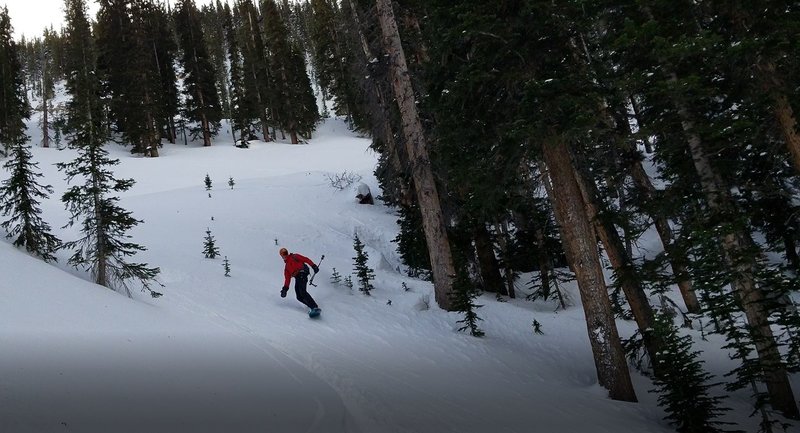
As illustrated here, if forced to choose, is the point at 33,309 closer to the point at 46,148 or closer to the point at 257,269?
the point at 257,269

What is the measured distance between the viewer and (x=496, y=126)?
8.60 metres

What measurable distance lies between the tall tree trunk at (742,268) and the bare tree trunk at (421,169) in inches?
232

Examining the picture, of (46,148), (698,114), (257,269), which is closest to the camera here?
(698,114)

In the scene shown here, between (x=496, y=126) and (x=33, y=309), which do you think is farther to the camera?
(x=496, y=126)

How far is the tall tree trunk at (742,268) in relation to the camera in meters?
7.26

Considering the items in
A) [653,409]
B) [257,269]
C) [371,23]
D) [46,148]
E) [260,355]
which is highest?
[46,148]

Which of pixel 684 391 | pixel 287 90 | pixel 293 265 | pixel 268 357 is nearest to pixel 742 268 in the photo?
pixel 684 391

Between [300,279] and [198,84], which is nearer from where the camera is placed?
[300,279]

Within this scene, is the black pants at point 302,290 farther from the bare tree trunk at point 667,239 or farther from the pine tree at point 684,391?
the bare tree trunk at point 667,239

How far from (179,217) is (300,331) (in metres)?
12.8

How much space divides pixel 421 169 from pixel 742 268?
7.16 meters

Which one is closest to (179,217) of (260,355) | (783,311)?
(260,355)

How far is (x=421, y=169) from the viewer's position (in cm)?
1186

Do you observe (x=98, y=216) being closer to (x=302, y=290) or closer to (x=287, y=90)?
(x=302, y=290)
